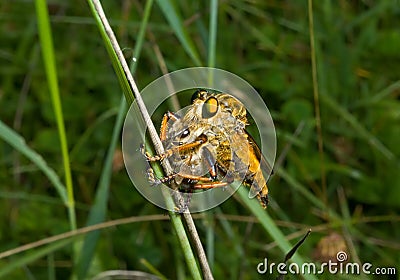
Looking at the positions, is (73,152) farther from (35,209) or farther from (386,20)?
(386,20)

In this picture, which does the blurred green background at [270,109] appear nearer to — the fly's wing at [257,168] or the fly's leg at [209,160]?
the fly's wing at [257,168]

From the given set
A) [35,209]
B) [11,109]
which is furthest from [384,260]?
[11,109]

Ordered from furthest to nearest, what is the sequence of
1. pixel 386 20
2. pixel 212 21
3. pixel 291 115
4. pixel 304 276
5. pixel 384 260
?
pixel 386 20
pixel 291 115
pixel 384 260
pixel 212 21
pixel 304 276

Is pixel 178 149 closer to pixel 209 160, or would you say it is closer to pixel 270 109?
pixel 209 160

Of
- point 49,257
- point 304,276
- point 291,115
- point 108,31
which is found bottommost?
point 304,276

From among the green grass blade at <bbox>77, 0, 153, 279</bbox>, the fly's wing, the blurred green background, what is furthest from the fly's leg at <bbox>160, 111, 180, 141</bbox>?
the blurred green background

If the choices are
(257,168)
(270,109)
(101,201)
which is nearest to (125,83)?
(257,168)
